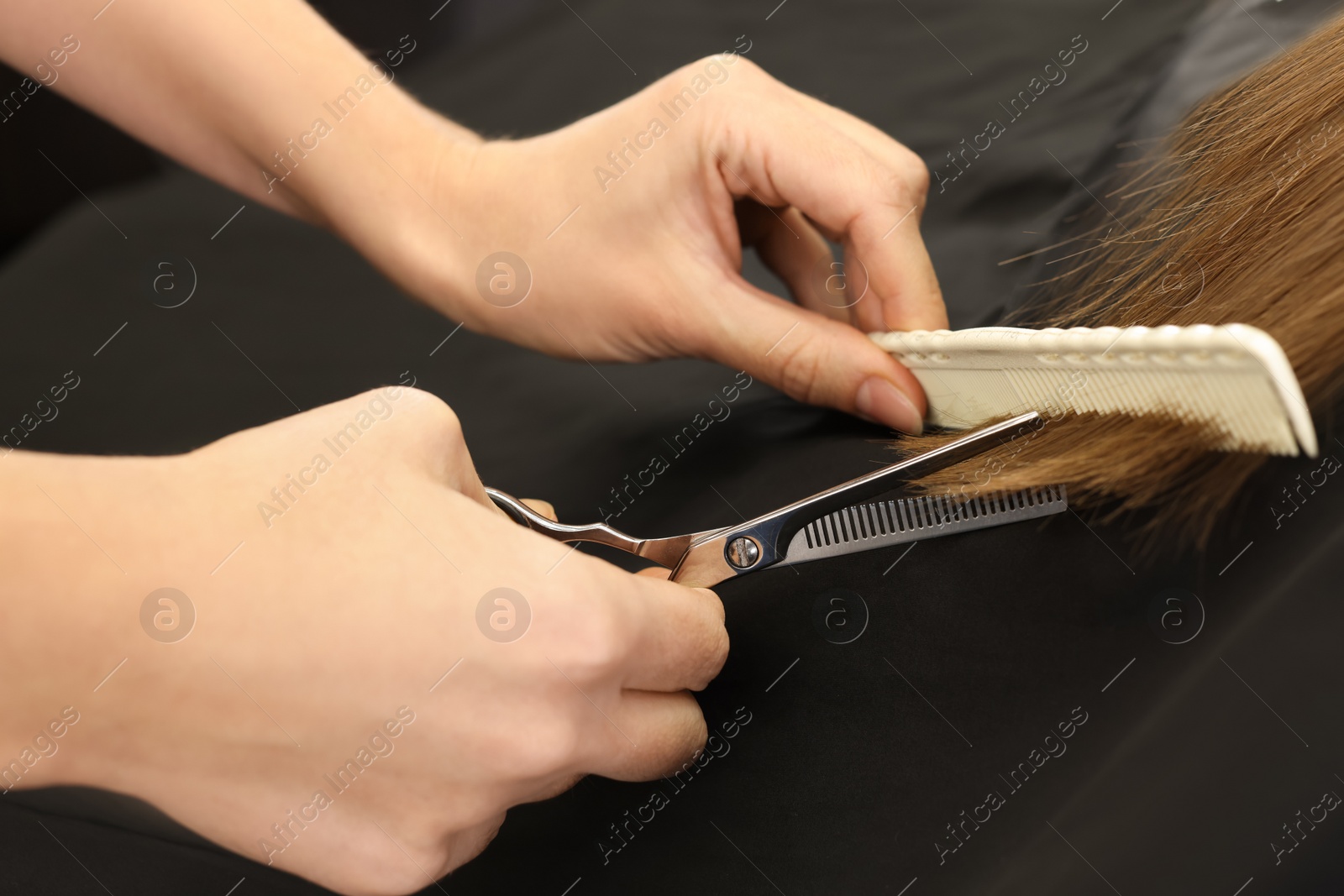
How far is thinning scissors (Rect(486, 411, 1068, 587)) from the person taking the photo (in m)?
0.82

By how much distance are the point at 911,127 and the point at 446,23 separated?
2.79 ft

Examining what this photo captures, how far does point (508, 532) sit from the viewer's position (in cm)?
71

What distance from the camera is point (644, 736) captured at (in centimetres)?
79

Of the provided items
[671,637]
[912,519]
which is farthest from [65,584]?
[912,519]

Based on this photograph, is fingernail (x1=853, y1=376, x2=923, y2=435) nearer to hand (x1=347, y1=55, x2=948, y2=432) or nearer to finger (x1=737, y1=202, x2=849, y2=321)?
hand (x1=347, y1=55, x2=948, y2=432)

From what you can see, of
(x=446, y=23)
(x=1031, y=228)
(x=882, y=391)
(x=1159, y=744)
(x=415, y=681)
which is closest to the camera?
(x=415, y=681)

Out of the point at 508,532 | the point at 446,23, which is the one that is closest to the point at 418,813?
the point at 508,532

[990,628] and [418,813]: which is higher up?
[418,813]

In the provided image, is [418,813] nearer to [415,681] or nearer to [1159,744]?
[415,681]

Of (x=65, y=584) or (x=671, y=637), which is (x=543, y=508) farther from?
(x=65, y=584)

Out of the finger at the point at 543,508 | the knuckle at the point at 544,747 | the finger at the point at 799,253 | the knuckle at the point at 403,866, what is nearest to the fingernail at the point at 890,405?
the finger at the point at 799,253

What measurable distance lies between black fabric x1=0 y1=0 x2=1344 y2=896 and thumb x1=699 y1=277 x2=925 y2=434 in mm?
37

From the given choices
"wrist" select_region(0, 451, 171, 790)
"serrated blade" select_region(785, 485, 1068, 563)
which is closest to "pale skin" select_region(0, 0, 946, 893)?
"wrist" select_region(0, 451, 171, 790)

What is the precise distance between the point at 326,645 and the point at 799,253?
2.71ft
